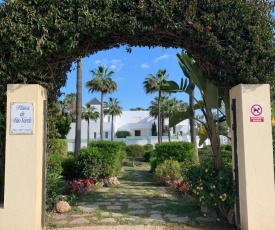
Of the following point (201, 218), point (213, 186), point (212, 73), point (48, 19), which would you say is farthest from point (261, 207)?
point (48, 19)

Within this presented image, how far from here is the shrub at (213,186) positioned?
554 centimetres

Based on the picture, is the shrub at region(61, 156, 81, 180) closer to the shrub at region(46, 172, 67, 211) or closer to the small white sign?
the shrub at region(46, 172, 67, 211)

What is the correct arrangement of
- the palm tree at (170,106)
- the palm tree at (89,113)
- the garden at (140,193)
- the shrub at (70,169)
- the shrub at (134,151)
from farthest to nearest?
the palm tree at (89,113) < the palm tree at (170,106) < the shrub at (134,151) < the shrub at (70,169) < the garden at (140,193)

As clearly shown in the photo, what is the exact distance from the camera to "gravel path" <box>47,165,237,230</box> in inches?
216

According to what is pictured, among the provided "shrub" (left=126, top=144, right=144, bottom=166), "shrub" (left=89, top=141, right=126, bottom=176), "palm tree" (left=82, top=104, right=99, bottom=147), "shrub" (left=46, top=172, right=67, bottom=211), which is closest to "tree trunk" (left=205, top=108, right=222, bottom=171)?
"shrub" (left=46, top=172, right=67, bottom=211)

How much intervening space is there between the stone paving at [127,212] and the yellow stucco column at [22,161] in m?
0.69

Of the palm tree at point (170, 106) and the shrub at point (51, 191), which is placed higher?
the palm tree at point (170, 106)

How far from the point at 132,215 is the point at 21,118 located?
3.11 meters

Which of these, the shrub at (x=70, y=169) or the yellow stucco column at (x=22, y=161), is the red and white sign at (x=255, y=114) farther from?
the shrub at (x=70, y=169)

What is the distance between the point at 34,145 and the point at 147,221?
268 cm

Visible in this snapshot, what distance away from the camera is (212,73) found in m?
5.80

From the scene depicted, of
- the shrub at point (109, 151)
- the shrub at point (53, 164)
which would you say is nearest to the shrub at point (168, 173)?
the shrub at point (109, 151)

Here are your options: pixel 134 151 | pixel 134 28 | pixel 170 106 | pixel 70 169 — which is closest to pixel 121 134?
pixel 170 106

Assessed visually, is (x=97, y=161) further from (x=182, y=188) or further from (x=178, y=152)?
(x=178, y=152)
